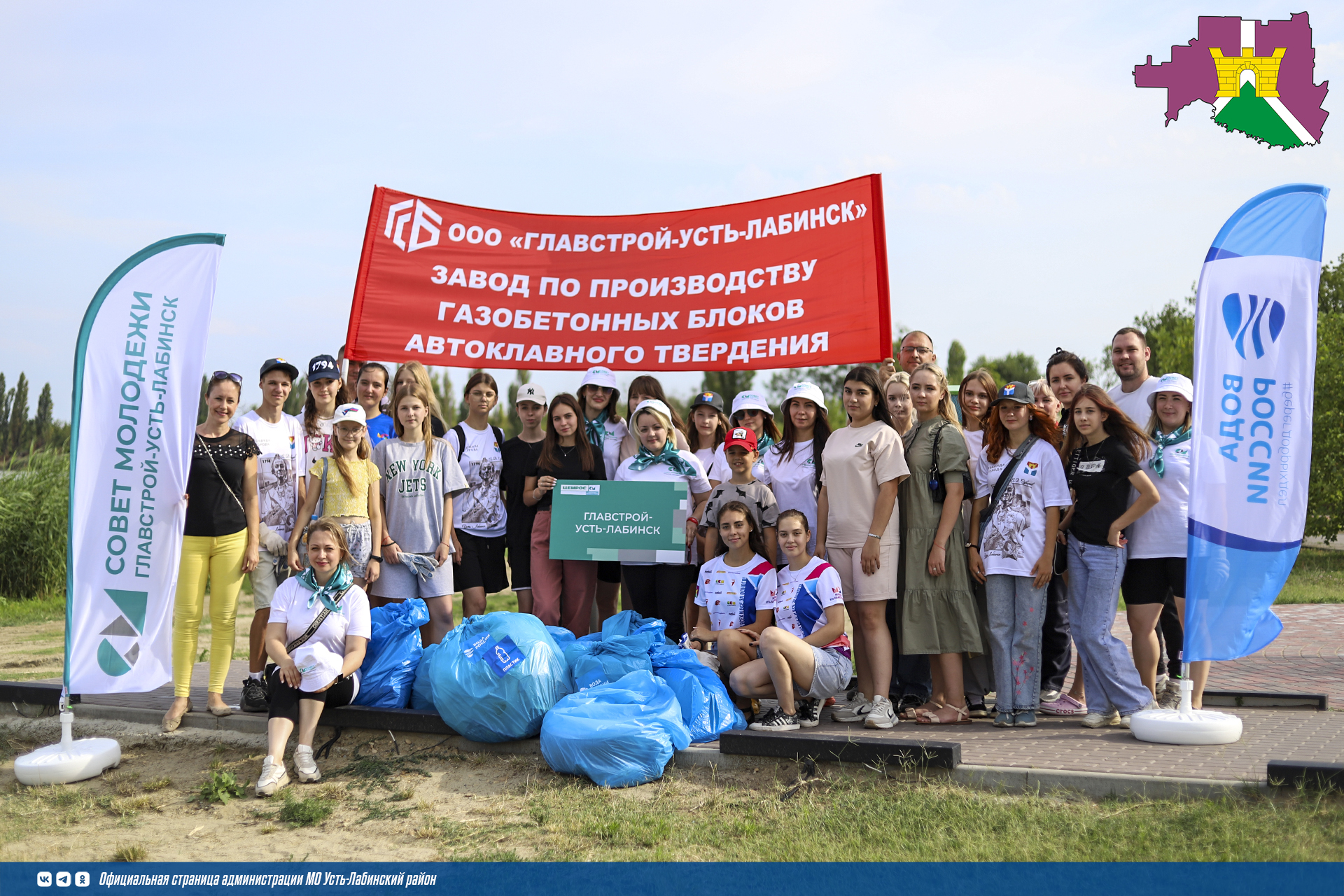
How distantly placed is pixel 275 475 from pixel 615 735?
2.96 m

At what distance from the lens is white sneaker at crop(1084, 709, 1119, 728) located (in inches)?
222

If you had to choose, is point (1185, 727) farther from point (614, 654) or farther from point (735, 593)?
point (614, 654)

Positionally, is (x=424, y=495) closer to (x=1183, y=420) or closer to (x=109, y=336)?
(x=109, y=336)

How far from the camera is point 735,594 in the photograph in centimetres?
→ 600

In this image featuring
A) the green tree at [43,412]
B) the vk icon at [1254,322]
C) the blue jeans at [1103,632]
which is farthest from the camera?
the green tree at [43,412]

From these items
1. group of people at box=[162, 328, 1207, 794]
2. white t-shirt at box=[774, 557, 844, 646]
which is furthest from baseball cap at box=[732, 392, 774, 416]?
white t-shirt at box=[774, 557, 844, 646]

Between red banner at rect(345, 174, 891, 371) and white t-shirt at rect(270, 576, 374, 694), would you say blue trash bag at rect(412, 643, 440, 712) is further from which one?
red banner at rect(345, 174, 891, 371)

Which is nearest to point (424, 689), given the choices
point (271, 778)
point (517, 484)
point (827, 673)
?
point (271, 778)

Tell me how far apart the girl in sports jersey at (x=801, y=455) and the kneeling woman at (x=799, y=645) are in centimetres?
55

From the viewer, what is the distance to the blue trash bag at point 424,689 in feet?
20.1

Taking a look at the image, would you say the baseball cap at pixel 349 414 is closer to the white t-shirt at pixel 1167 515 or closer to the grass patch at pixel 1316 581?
the white t-shirt at pixel 1167 515

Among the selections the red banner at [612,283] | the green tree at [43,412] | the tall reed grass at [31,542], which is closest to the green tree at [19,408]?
the green tree at [43,412]
